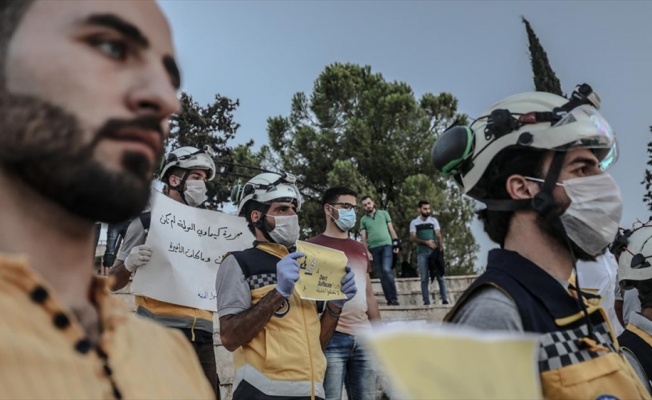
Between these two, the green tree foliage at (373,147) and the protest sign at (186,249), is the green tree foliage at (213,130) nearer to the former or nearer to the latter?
the green tree foliage at (373,147)

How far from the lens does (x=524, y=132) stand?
8.79 ft

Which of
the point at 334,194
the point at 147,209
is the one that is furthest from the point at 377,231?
the point at 147,209

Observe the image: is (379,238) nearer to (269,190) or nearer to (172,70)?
(269,190)

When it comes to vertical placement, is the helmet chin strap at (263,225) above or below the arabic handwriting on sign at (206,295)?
above

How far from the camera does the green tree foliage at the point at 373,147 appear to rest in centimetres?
3212

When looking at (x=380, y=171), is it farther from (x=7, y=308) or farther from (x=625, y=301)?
(x=7, y=308)

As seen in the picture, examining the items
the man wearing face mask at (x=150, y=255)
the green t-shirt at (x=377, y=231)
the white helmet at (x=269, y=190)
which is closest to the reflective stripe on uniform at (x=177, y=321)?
the man wearing face mask at (x=150, y=255)

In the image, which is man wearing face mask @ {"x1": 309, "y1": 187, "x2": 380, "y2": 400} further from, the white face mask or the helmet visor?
the helmet visor

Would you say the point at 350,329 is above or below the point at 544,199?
below

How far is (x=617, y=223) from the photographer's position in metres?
2.82

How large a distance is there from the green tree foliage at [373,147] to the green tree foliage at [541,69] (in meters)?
3.94

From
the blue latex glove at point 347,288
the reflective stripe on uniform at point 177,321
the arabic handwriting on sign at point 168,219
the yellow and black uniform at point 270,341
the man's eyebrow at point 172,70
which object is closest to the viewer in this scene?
the man's eyebrow at point 172,70

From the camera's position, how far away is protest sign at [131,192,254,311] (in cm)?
542

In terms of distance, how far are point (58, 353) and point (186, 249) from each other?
4.39m
